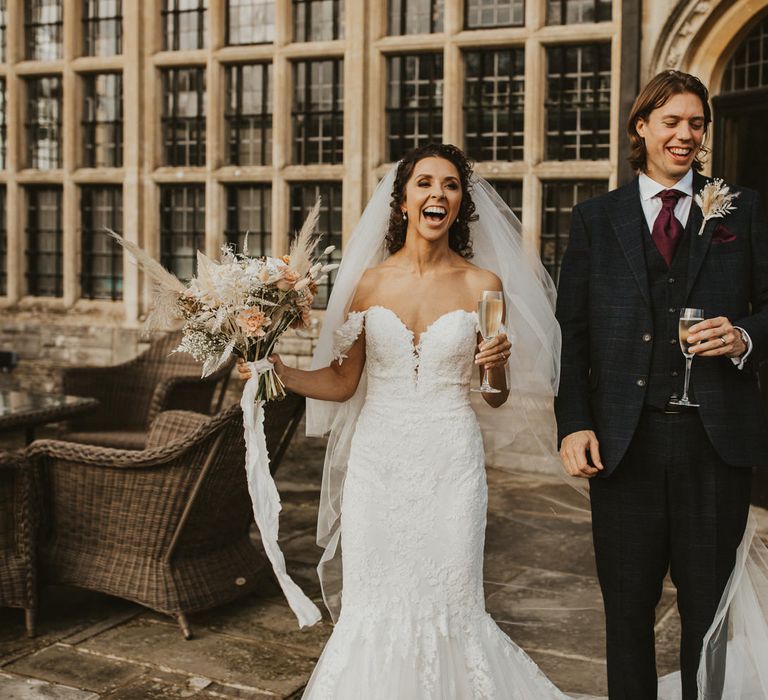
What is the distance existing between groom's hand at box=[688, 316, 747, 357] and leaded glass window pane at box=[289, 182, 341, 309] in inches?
223

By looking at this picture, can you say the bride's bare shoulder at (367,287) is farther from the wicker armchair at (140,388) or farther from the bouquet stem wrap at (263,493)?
the wicker armchair at (140,388)

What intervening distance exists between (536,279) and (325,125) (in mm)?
5001

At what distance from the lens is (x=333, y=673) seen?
3256 mm

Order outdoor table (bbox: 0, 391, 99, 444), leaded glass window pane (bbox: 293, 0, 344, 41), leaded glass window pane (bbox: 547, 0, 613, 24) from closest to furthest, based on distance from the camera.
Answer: outdoor table (bbox: 0, 391, 99, 444) < leaded glass window pane (bbox: 547, 0, 613, 24) < leaded glass window pane (bbox: 293, 0, 344, 41)

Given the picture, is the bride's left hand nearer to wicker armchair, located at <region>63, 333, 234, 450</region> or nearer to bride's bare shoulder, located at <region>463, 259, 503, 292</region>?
bride's bare shoulder, located at <region>463, 259, 503, 292</region>

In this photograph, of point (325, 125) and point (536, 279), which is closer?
point (536, 279)

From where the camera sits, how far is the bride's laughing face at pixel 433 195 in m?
3.35

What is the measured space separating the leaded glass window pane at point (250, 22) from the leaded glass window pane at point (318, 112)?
0.39 metres

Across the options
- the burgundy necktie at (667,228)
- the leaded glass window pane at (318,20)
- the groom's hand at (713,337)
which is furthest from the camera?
the leaded glass window pane at (318,20)

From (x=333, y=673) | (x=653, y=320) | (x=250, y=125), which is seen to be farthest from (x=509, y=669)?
(x=250, y=125)

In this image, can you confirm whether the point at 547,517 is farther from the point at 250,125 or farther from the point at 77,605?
the point at 250,125

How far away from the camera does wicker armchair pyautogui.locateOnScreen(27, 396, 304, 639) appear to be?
14.2 feet

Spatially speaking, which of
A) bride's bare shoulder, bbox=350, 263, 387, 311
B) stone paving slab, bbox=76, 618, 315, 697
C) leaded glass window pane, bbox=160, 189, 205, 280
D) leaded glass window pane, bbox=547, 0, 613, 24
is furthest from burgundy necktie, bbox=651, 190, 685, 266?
leaded glass window pane, bbox=160, 189, 205, 280

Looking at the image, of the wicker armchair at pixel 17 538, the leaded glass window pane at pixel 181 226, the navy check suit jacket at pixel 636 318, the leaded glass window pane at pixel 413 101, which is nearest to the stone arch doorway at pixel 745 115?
the leaded glass window pane at pixel 413 101
